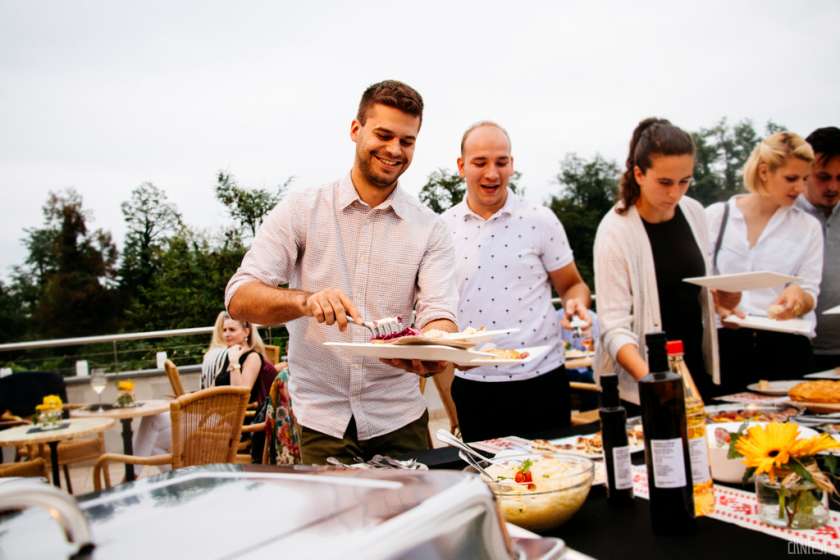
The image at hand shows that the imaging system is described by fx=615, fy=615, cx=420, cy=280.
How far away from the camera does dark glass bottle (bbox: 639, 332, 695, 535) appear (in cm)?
87

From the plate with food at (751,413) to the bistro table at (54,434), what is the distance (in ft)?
13.2

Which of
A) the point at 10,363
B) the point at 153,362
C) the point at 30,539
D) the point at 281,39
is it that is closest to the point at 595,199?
the point at 281,39

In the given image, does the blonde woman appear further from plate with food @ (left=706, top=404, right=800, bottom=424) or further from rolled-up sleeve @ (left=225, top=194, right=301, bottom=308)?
plate with food @ (left=706, top=404, right=800, bottom=424)

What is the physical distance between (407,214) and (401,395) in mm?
562

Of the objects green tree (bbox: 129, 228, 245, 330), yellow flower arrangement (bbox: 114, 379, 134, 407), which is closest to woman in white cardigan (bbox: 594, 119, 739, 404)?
yellow flower arrangement (bbox: 114, 379, 134, 407)

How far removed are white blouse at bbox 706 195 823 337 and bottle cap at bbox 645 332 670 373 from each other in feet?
6.68

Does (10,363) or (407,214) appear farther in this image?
(10,363)

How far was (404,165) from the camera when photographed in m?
1.84

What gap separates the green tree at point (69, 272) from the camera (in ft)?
33.1

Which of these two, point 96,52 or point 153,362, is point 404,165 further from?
point 96,52

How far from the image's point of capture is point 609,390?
104cm

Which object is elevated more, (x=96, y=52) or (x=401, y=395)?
(x=96, y=52)

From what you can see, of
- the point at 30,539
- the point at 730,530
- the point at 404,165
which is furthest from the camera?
the point at 404,165

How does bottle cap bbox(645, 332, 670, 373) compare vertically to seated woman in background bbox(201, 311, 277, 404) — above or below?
above
